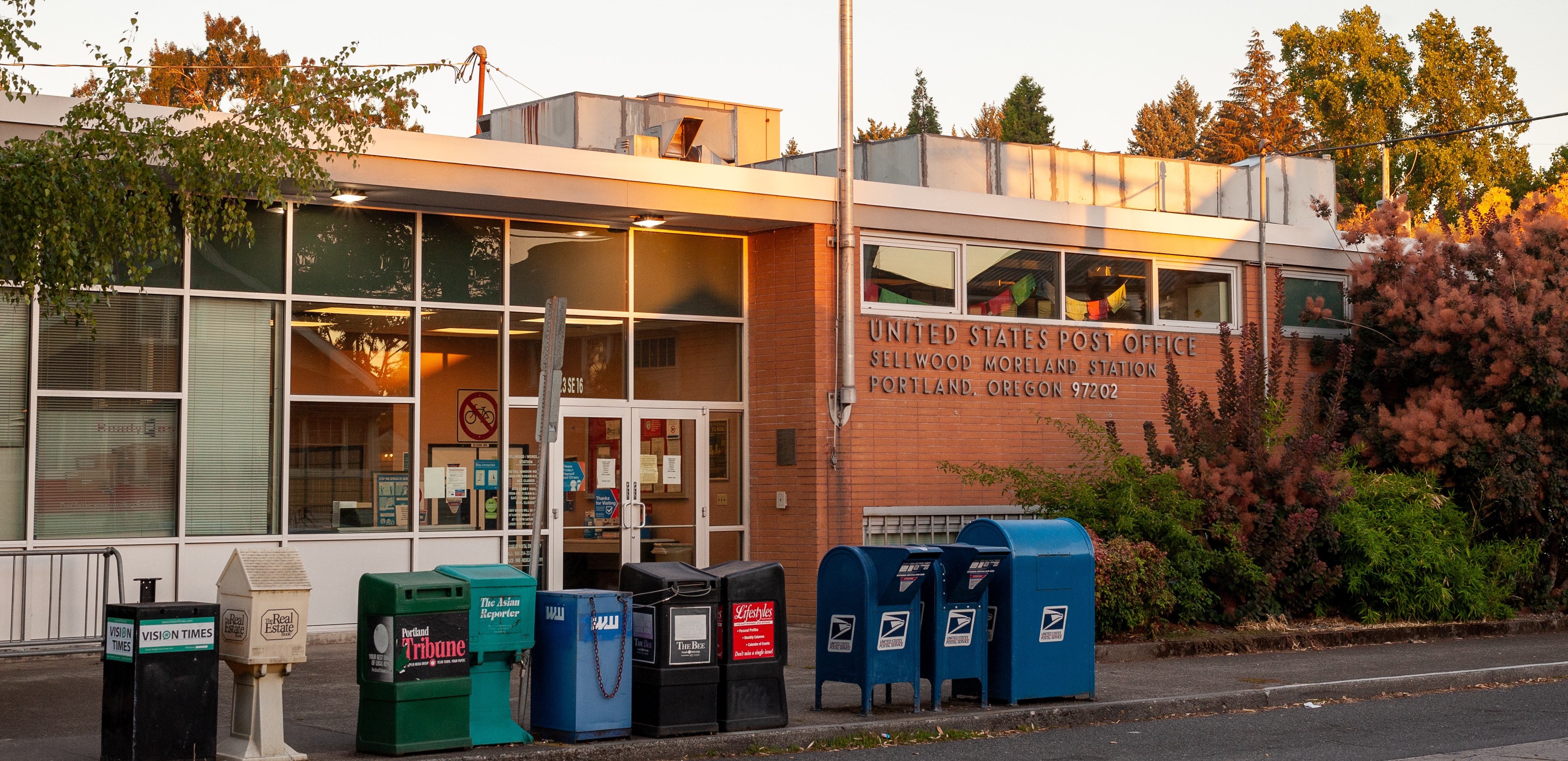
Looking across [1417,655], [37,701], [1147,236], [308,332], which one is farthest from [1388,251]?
[37,701]

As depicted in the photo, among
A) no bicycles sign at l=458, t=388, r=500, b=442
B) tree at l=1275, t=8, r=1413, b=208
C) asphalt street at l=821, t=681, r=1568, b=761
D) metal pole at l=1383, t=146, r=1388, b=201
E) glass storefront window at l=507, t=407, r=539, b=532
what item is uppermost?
tree at l=1275, t=8, r=1413, b=208

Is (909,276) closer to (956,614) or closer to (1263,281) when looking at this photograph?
(1263,281)

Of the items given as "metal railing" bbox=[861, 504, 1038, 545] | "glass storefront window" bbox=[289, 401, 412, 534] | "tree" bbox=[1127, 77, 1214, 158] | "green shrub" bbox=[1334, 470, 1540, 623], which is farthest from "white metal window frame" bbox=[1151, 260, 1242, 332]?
"tree" bbox=[1127, 77, 1214, 158]

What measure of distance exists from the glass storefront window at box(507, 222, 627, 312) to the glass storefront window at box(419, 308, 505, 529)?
0.52 metres

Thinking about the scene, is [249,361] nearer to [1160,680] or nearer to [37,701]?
[37,701]

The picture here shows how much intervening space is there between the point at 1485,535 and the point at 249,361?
1402 cm

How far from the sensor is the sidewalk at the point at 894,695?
8961mm

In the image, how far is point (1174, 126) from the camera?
213 ft

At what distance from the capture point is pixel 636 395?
52.0 ft

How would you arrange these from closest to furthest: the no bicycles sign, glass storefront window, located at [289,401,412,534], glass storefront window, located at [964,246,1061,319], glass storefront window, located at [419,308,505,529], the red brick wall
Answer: glass storefront window, located at [289,401,412,534] < glass storefront window, located at [419,308,505,529] < the no bicycles sign < the red brick wall < glass storefront window, located at [964,246,1061,319]

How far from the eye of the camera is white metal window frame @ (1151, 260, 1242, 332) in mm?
18172

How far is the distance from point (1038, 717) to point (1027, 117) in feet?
150

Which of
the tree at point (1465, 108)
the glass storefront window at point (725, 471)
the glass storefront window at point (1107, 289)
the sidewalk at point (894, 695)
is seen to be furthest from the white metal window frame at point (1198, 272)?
the tree at point (1465, 108)

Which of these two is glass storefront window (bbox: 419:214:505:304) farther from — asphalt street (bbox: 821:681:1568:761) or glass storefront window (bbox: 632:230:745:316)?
asphalt street (bbox: 821:681:1568:761)
